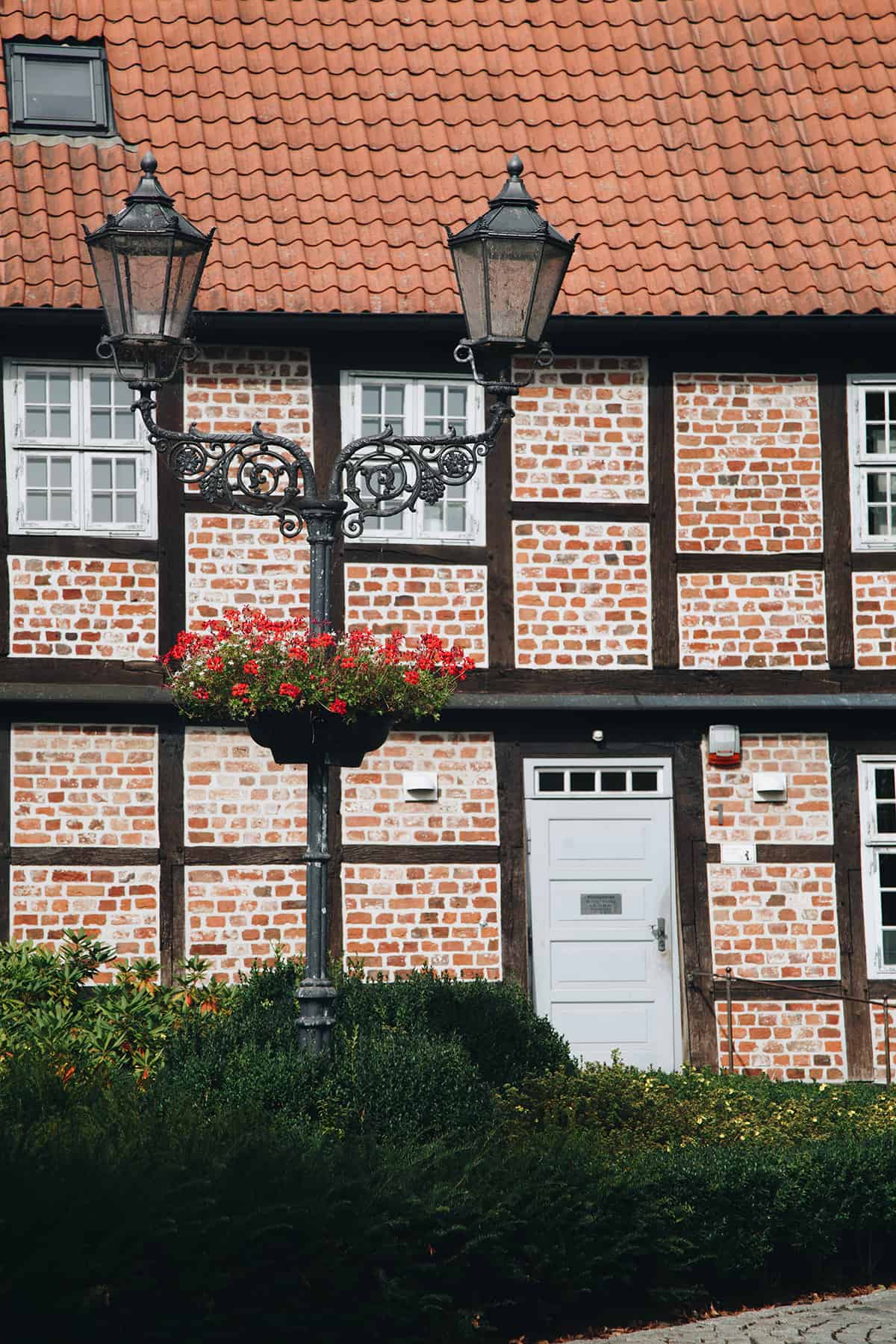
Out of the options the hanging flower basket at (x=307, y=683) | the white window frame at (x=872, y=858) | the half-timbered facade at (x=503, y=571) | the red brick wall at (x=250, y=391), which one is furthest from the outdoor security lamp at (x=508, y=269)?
the white window frame at (x=872, y=858)

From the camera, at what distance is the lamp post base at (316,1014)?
711 centimetres

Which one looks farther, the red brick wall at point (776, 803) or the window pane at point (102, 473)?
the red brick wall at point (776, 803)

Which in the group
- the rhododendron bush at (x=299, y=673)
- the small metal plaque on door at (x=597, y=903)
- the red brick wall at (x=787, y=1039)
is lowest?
the red brick wall at (x=787, y=1039)

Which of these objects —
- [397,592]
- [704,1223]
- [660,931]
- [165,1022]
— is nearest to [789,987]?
Result: [660,931]

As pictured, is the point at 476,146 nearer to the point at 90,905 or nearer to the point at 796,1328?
the point at 90,905

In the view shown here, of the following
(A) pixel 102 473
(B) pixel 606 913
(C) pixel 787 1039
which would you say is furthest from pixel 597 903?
(A) pixel 102 473

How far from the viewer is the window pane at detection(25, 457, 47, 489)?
11641 millimetres

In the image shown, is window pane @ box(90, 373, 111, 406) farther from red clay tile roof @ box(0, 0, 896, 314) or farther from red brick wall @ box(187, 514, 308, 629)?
red brick wall @ box(187, 514, 308, 629)

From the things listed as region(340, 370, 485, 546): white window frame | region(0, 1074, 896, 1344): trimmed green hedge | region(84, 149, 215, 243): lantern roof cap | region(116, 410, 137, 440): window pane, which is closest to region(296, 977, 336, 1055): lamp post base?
region(0, 1074, 896, 1344): trimmed green hedge

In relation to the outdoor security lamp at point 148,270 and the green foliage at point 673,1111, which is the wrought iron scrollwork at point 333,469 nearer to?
the outdoor security lamp at point 148,270

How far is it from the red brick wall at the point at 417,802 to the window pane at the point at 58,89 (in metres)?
4.72

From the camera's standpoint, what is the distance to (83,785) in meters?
11.5

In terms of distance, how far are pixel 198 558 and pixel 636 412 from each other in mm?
2968

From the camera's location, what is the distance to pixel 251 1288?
555 cm
